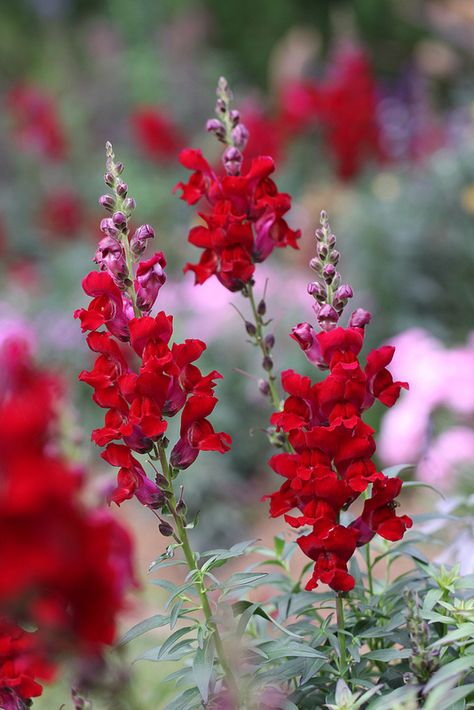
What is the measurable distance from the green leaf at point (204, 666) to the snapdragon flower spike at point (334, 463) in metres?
0.16

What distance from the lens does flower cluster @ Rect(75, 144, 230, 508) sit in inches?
47.9

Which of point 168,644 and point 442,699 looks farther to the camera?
point 168,644

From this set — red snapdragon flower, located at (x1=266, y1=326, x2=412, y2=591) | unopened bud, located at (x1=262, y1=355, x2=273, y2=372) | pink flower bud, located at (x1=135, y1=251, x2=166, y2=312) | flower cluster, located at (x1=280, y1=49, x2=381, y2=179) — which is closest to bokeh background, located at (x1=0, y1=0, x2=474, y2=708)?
flower cluster, located at (x1=280, y1=49, x2=381, y2=179)

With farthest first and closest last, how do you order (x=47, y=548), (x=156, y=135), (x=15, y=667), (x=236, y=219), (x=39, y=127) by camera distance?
(x=39, y=127), (x=156, y=135), (x=236, y=219), (x=15, y=667), (x=47, y=548)

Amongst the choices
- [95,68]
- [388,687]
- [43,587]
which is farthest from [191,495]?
[95,68]

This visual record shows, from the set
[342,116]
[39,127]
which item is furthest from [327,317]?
[39,127]

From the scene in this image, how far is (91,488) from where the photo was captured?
246 cm

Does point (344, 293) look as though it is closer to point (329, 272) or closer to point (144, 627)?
point (329, 272)

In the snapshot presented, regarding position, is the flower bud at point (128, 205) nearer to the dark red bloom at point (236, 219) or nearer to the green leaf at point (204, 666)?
the dark red bloom at point (236, 219)

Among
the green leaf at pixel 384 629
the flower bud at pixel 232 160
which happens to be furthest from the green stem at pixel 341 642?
the flower bud at pixel 232 160

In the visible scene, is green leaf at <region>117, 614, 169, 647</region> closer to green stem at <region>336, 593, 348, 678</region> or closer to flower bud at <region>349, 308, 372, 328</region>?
green stem at <region>336, 593, 348, 678</region>

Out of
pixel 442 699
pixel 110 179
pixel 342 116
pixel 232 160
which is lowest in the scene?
pixel 442 699

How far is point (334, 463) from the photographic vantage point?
1.25 meters

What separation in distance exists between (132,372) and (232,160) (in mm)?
463
